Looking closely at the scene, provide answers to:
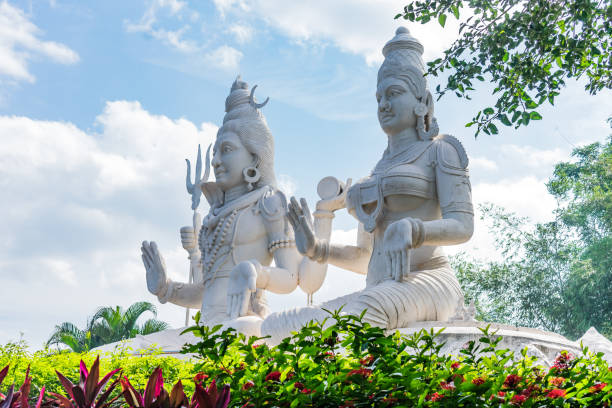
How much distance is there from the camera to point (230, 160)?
754 cm

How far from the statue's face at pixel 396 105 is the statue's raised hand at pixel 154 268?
9.61ft

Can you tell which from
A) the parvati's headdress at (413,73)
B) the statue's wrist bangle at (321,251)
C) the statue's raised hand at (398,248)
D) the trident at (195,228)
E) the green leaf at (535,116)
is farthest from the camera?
the trident at (195,228)

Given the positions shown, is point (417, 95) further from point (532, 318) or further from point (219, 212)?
point (532, 318)

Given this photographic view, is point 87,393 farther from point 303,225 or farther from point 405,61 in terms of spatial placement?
point 405,61

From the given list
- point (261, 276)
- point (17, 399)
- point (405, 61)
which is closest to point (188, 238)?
point (261, 276)

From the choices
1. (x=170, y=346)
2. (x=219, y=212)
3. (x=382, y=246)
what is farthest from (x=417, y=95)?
(x=170, y=346)

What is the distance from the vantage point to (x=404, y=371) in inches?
95.9

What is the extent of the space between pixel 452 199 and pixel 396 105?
0.99m

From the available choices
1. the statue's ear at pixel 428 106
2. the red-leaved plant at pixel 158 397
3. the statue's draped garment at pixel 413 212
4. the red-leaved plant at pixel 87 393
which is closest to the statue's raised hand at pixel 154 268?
the statue's draped garment at pixel 413 212

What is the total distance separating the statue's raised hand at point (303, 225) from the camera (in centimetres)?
575

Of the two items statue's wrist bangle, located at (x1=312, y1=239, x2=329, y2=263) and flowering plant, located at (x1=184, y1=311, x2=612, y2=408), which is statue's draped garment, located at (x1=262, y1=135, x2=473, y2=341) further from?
flowering plant, located at (x1=184, y1=311, x2=612, y2=408)

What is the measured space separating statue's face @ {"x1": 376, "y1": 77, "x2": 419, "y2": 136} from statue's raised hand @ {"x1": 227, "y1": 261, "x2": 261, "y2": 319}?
174cm

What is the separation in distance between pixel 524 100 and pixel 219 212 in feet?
10.7

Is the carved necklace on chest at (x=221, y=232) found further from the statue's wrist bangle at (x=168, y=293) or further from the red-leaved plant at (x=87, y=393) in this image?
the red-leaved plant at (x=87, y=393)
